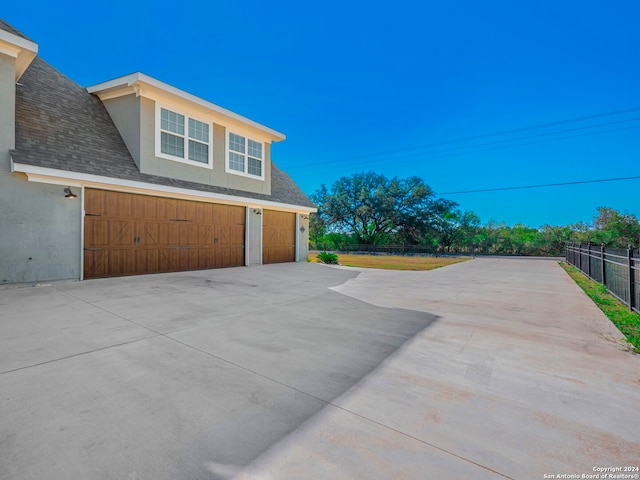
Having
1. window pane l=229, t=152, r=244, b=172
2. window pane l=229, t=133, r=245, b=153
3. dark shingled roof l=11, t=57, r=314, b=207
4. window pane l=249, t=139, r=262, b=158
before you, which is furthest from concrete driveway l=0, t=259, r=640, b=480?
window pane l=249, t=139, r=262, b=158

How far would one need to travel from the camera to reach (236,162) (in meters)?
12.0

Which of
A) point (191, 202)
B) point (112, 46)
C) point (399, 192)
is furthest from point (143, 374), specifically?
point (112, 46)

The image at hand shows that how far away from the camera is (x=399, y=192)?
95.7ft

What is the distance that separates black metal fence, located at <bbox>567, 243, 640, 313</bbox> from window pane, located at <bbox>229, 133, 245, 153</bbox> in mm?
11701

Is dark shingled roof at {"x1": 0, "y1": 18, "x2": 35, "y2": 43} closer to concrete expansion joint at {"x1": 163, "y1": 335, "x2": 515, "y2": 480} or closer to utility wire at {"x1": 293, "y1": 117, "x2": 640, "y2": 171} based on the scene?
concrete expansion joint at {"x1": 163, "y1": 335, "x2": 515, "y2": 480}

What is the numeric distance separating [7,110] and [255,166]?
7.36 metres

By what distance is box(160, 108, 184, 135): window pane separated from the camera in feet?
31.5

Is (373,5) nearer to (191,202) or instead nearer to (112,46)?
(191,202)

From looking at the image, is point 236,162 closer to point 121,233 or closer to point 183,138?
point 183,138

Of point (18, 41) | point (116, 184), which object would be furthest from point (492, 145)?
point (18, 41)

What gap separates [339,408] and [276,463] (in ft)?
2.23

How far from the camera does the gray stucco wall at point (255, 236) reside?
12.3 meters

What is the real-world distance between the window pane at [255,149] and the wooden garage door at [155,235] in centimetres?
257

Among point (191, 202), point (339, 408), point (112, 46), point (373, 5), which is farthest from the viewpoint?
point (112, 46)
